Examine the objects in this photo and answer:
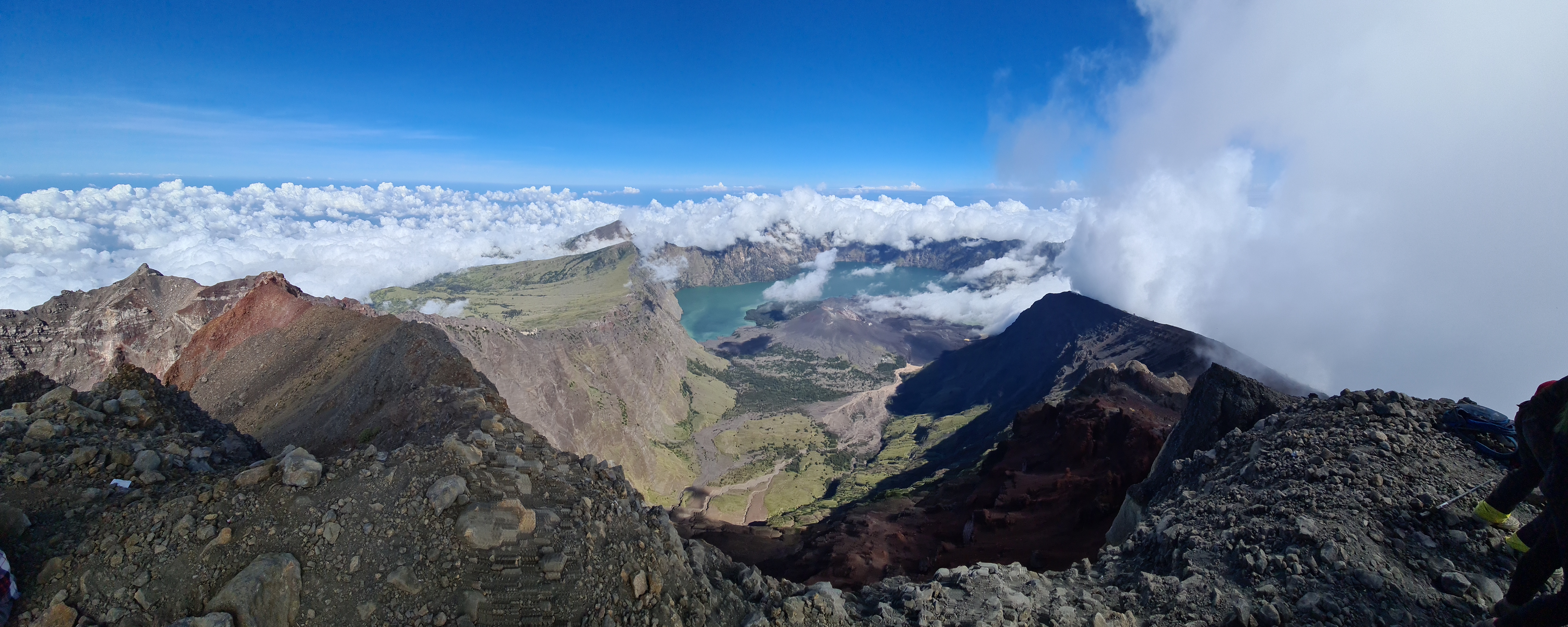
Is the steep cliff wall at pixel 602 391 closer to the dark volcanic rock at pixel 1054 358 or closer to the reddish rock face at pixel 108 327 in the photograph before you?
the reddish rock face at pixel 108 327

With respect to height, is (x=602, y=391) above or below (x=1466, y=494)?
below

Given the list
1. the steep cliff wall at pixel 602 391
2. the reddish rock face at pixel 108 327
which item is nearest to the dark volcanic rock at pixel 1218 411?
the steep cliff wall at pixel 602 391

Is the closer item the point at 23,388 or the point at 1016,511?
the point at 23,388

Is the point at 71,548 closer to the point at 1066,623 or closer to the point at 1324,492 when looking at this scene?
the point at 1066,623

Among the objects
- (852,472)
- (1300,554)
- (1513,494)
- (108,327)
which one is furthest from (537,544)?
(852,472)

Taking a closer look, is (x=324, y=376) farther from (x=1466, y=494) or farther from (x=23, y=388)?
(x=1466, y=494)

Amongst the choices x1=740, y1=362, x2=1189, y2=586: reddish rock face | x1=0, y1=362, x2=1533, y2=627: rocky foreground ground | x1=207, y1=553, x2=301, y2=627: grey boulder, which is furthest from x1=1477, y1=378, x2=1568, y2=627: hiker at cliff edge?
x1=207, y1=553, x2=301, y2=627: grey boulder

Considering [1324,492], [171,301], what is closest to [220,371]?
[171,301]
